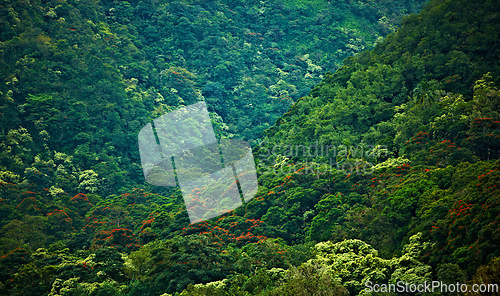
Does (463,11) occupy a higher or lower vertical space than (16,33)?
lower

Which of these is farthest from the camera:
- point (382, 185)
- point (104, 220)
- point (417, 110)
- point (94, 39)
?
point (94, 39)

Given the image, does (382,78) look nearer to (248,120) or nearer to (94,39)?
(248,120)

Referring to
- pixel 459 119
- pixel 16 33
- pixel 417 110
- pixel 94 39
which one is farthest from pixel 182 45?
pixel 459 119

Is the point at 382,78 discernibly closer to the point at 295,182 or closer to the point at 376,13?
the point at 295,182

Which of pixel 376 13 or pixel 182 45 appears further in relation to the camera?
pixel 376 13

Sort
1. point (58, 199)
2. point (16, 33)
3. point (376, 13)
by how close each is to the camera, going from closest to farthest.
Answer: point (58, 199) → point (16, 33) → point (376, 13)

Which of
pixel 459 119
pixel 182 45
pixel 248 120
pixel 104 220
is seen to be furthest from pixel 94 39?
pixel 459 119

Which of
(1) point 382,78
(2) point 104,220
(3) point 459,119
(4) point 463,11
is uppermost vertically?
(4) point 463,11
